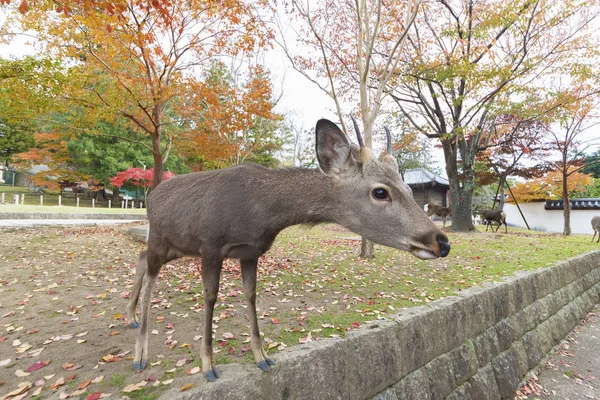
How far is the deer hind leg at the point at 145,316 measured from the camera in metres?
3.09

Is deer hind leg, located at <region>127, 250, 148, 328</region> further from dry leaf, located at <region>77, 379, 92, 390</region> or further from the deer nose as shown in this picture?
the deer nose

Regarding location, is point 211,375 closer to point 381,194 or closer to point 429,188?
point 381,194

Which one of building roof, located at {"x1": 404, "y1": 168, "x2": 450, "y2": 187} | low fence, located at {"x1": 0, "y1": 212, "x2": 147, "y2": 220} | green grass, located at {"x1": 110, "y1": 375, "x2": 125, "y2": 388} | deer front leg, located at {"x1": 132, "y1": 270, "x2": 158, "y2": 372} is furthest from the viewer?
building roof, located at {"x1": 404, "y1": 168, "x2": 450, "y2": 187}

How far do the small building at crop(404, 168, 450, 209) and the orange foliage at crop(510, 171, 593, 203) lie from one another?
7.66m

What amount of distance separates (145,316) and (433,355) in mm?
4036

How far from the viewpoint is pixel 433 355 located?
464 cm

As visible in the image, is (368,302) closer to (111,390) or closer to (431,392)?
(431,392)

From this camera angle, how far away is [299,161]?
104 feet

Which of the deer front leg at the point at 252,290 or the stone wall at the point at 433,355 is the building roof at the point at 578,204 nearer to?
the stone wall at the point at 433,355

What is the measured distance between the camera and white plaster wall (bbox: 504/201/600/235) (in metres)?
26.3

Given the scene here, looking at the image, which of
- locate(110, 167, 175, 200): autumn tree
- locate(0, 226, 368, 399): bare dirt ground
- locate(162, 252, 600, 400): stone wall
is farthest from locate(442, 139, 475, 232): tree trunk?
locate(110, 167, 175, 200): autumn tree

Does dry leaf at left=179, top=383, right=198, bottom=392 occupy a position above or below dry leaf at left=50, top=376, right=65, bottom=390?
above

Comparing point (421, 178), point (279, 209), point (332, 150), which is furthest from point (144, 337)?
point (421, 178)

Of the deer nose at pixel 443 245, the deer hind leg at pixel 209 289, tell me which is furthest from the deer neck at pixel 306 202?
the deer nose at pixel 443 245
